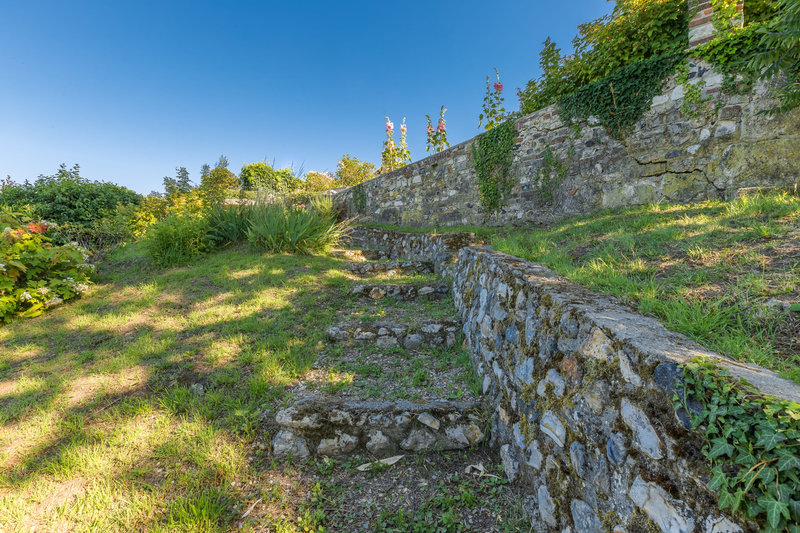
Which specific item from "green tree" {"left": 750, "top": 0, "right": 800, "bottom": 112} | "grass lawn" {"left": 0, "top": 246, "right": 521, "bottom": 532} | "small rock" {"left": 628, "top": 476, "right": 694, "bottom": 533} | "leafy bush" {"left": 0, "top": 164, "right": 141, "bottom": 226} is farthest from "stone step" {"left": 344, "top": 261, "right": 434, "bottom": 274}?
"leafy bush" {"left": 0, "top": 164, "right": 141, "bottom": 226}

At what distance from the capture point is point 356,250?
648 cm

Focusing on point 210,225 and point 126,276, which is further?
point 210,225

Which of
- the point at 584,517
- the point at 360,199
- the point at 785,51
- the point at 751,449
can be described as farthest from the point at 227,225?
the point at 785,51

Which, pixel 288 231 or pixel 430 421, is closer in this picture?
pixel 430 421

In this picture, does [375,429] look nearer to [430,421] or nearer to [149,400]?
[430,421]

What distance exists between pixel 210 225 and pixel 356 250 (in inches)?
113

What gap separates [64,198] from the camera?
826 centimetres

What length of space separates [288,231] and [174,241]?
6.14 feet

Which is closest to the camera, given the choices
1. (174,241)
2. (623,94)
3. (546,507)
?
(546,507)

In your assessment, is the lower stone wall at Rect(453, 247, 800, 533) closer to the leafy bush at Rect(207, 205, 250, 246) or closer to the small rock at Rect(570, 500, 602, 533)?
the small rock at Rect(570, 500, 602, 533)

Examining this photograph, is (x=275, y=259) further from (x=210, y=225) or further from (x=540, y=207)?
(x=540, y=207)

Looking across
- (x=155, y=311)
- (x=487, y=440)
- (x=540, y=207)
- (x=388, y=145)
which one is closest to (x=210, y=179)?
(x=388, y=145)

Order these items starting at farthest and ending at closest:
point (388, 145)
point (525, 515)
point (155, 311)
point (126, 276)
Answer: point (388, 145) → point (126, 276) → point (155, 311) → point (525, 515)

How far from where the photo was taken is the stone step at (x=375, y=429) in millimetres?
1887
